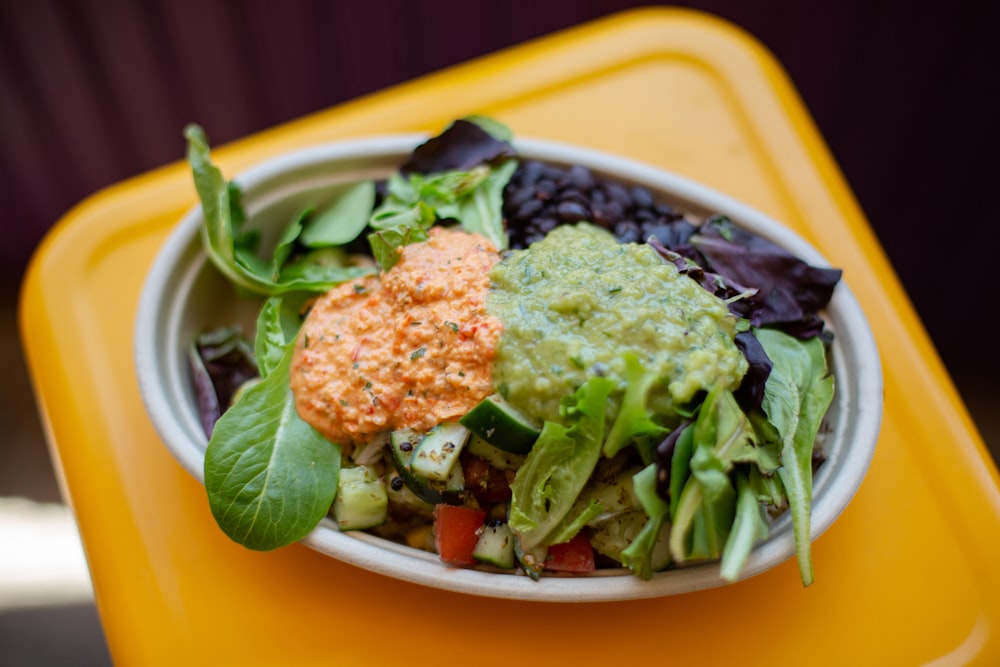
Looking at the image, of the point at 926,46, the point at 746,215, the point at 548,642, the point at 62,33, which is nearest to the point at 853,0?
the point at 926,46

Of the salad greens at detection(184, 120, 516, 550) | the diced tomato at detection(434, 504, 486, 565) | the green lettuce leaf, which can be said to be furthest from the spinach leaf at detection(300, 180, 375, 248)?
the green lettuce leaf

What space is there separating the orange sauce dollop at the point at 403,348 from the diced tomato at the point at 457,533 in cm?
19

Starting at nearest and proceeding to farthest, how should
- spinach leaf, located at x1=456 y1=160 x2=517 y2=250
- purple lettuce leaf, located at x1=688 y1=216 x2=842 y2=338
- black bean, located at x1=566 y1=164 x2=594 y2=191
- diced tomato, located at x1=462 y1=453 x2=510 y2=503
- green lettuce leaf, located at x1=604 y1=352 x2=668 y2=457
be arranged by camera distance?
green lettuce leaf, located at x1=604 y1=352 x2=668 y2=457
diced tomato, located at x1=462 y1=453 x2=510 y2=503
purple lettuce leaf, located at x1=688 y1=216 x2=842 y2=338
spinach leaf, located at x1=456 y1=160 x2=517 y2=250
black bean, located at x1=566 y1=164 x2=594 y2=191

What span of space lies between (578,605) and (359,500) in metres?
0.53

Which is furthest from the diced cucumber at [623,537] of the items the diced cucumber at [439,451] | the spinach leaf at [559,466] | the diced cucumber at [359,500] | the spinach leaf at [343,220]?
the spinach leaf at [343,220]

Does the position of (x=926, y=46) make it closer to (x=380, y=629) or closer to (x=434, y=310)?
(x=434, y=310)

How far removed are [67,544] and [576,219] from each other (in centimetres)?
223

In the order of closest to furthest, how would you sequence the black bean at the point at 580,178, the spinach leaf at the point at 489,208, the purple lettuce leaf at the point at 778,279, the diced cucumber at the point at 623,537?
the diced cucumber at the point at 623,537
the purple lettuce leaf at the point at 778,279
the spinach leaf at the point at 489,208
the black bean at the point at 580,178

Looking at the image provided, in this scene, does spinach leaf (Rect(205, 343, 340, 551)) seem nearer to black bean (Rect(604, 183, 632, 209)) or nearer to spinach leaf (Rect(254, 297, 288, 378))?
spinach leaf (Rect(254, 297, 288, 378))

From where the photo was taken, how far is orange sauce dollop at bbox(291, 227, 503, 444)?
1723 mm

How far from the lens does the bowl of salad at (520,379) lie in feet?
5.35

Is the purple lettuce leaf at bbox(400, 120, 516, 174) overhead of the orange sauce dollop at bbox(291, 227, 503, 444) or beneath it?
overhead

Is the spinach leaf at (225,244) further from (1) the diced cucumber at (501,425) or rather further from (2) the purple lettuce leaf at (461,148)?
(1) the diced cucumber at (501,425)

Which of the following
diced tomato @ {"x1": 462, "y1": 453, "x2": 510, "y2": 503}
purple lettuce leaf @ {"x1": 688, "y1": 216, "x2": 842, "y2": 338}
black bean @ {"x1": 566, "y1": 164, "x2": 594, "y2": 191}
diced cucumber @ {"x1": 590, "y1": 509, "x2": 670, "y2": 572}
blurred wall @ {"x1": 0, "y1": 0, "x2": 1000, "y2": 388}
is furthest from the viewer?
blurred wall @ {"x1": 0, "y1": 0, "x2": 1000, "y2": 388}
